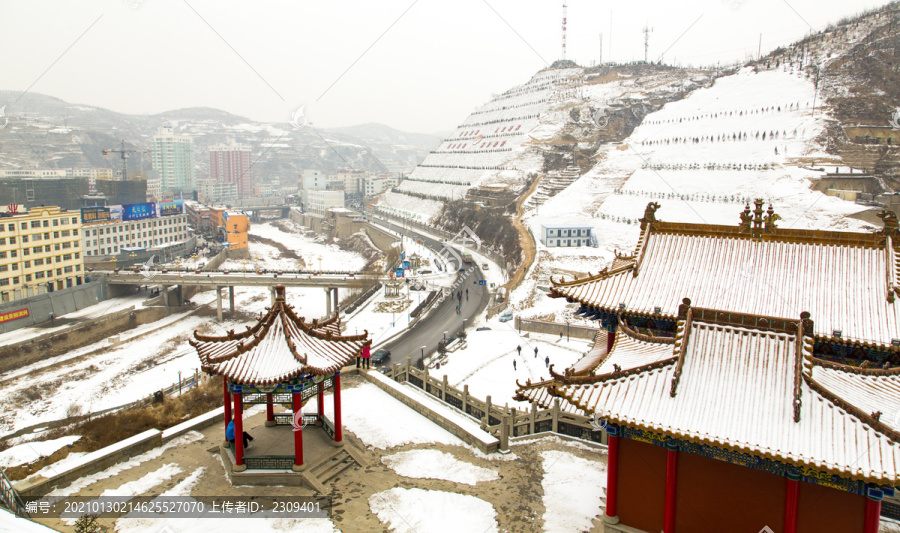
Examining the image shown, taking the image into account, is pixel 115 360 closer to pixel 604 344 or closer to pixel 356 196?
pixel 604 344

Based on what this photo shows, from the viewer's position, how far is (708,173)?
73.5 metres

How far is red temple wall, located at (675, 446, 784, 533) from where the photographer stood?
1254 centimetres

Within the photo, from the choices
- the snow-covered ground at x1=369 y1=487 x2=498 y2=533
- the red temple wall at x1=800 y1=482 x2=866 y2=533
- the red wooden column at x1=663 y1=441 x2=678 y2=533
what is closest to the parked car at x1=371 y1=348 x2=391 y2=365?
the snow-covered ground at x1=369 y1=487 x2=498 y2=533

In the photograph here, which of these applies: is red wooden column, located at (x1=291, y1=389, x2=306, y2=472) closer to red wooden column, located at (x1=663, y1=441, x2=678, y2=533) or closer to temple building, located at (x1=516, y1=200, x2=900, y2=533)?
temple building, located at (x1=516, y1=200, x2=900, y2=533)

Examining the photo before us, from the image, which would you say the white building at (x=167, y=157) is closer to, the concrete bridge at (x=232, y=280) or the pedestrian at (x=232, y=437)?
the concrete bridge at (x=232, y=280)

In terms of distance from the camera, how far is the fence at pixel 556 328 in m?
44.6

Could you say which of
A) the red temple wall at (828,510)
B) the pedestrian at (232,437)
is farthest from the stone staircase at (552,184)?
the red temple wall at (828,510)

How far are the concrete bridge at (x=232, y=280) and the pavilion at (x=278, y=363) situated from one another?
150 ft

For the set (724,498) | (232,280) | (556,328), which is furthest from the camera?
(232,280)

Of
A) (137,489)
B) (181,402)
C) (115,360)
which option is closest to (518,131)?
(115,360)

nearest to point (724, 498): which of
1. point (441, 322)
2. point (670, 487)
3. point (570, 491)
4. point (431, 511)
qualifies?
point (670, 487)

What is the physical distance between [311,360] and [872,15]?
4702 inches

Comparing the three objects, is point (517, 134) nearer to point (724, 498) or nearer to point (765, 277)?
point (765, 277)

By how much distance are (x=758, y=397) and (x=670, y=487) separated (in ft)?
10.4
